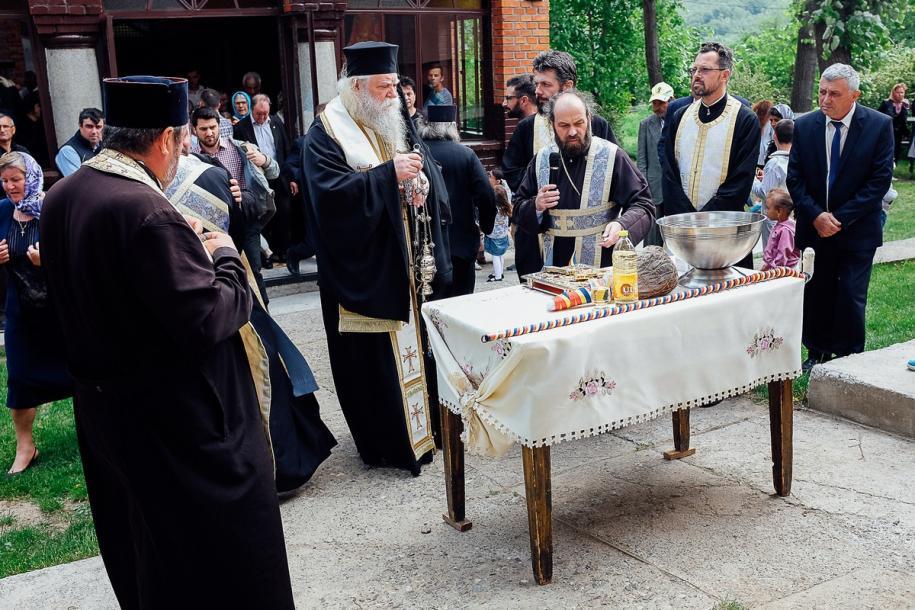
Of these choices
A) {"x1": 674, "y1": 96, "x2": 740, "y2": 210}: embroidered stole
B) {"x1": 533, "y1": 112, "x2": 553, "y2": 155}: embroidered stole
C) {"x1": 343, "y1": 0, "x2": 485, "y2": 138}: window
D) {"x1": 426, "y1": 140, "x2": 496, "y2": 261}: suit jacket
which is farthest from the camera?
{"x1": 343, "y1": 0, "x2": 485, "y2": 138}: window

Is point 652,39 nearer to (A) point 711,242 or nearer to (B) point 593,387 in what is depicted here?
(A) point 711,242

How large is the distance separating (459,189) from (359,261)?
1201 mm

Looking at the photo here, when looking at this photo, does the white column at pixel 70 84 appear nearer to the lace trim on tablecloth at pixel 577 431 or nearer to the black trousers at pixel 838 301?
the lace trim on tablecloth at pixel 577 431

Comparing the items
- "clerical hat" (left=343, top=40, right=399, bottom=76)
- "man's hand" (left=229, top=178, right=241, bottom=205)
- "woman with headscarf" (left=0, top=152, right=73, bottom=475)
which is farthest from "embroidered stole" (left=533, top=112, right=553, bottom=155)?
"woman with headscarf" (left=0, top=152, right=73, bottom=475)

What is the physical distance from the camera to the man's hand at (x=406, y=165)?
496 centimetres

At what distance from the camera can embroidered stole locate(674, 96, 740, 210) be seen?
6.15 metres

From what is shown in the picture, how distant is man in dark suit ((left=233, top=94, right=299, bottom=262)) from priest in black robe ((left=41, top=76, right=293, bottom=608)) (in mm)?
7229

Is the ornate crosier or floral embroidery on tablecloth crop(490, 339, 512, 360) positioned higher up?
the ornate crosier

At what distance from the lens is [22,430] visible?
222 inches

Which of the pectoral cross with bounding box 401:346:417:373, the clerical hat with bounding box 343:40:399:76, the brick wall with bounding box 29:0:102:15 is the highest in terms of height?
the brick wall with bounding box 29:0:102:15

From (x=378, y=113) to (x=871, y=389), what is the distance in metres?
3.14

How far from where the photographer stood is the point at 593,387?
3.85 m

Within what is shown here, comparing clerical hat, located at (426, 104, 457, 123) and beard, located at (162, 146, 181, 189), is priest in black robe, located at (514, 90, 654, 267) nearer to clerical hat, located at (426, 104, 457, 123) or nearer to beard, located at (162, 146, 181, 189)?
clerical hat, located at (426, 104, 457, 123)

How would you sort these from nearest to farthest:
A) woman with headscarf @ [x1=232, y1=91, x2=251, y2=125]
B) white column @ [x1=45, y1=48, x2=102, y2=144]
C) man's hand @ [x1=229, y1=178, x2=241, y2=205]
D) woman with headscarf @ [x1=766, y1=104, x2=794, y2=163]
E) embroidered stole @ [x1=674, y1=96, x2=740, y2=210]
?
man's hand @ [x1=229, y1=178, x2=241, y2=205] < embroidered stole @ [x1=674, y1=96, x2=740, y2=210] < white column @ [x1=45, y1=48, x2=102, y2=144] < woman with headscarf @ [x1=232, y1=91, x2=251, y2=125] < woman with headscarf @ [x1=766, y1=104, x2=794, y2=163]
